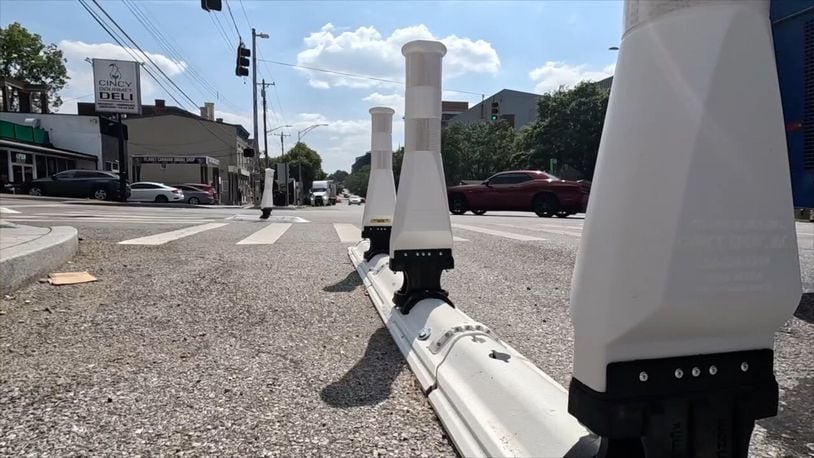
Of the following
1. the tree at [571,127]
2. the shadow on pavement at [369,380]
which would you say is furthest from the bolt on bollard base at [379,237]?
the tree at [571,127]

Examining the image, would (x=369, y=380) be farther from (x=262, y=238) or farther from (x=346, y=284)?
(x=262, y=238)

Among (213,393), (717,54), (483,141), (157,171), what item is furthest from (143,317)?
(483,141)

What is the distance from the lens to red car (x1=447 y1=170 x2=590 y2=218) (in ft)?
49.8

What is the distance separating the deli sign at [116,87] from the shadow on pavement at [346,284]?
27613 mm

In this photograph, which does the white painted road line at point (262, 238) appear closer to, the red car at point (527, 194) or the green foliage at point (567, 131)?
the red car at point (527, 194)

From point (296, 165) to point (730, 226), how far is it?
76376 millimetres

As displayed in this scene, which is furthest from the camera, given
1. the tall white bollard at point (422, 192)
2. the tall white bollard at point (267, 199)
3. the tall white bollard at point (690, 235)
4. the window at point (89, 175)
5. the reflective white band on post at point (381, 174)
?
the window at point (89, 175)

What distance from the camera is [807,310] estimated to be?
368 cm

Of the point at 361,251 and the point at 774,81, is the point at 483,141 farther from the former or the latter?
the point at 774,81

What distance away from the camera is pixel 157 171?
43.8 meters

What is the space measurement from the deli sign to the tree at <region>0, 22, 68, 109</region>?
1295 inches

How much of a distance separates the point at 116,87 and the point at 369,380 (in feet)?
102

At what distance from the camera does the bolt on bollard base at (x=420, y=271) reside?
3.00 metres

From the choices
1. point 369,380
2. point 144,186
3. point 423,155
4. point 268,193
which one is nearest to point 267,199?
point 268,193
